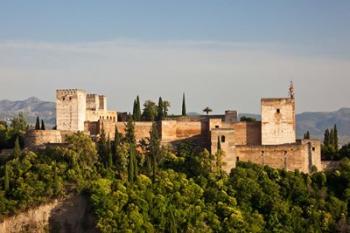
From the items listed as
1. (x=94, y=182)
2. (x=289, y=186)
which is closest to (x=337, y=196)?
(x=289, y=186)

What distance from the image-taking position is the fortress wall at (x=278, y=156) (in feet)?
172

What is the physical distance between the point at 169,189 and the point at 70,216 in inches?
248

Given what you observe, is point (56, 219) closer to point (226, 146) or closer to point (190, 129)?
point (190, 129)

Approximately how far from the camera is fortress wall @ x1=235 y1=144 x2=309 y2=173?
5247 cm

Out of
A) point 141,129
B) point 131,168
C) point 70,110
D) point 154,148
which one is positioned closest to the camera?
point 131,168

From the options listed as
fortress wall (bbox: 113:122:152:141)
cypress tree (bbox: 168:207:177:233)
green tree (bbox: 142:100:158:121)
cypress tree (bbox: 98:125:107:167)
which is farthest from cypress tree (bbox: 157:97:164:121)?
cypress tree (bbox: 168:207:177:233)

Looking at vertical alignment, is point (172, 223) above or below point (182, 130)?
below

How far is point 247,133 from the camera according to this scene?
5481cm

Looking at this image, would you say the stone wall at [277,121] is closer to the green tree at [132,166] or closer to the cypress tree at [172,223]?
the green tree at [132,166]

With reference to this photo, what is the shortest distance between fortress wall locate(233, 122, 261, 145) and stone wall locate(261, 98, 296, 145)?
51 centimetres

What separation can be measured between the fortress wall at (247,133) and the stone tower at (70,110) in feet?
34.9

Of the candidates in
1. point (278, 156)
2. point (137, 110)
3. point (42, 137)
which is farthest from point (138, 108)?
point (278, 156)

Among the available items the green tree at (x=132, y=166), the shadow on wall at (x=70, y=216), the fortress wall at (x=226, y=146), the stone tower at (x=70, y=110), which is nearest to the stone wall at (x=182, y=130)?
the fortress wall at (x=226, y=146)

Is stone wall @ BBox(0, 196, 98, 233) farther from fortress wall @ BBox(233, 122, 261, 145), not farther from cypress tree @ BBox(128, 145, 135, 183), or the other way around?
fortress wall @ BBox(233, 122, 261, 145)
